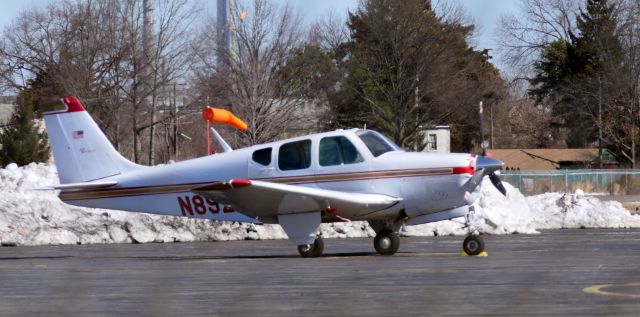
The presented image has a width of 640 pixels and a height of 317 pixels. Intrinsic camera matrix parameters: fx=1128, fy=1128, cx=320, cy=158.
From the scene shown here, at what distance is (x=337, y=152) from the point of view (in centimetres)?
1850

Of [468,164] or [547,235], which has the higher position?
[468,164]

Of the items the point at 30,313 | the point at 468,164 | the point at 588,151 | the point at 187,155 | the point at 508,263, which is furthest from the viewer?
the point at 588,151

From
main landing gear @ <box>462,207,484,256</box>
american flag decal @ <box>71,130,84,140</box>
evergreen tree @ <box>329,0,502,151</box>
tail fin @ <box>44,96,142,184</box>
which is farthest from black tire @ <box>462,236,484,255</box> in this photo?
evergreen tree @ <box>329,0,502,151</box>

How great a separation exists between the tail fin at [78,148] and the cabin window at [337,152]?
13.0ft

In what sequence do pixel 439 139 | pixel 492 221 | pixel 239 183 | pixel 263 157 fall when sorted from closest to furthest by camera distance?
1. pixel 239 183
2. pixel 263 157
3. pixel 492 221
4. pixel 439 139

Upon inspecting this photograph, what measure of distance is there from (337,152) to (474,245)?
8.95 feet

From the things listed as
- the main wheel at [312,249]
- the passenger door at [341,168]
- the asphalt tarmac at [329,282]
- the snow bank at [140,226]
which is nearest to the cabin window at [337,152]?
the passenger door at [341,168]

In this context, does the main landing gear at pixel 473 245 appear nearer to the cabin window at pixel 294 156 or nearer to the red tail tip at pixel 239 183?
the cabin window at pixel 294 156

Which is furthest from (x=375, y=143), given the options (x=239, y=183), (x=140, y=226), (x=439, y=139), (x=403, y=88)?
(x=439, y=139)

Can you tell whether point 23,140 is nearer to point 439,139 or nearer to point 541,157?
point 439,139

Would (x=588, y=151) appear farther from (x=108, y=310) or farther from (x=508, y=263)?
(x=108, y=310)

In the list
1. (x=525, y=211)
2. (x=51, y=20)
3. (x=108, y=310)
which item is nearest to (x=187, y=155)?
(x=51, y=20)

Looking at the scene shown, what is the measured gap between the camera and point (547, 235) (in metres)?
24.6

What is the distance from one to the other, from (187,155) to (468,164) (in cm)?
5210
